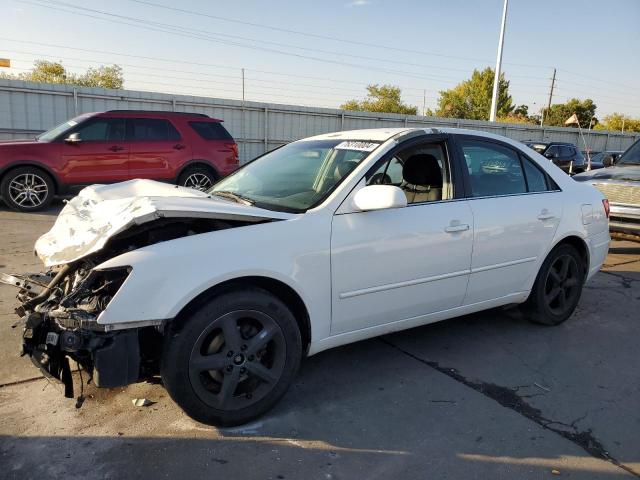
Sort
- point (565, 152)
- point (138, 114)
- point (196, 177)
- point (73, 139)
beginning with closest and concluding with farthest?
point (73, 139), point (138, 114), point (196, 177), point (565, 152)

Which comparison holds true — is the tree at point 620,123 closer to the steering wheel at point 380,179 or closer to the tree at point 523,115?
the tree at point 523,115

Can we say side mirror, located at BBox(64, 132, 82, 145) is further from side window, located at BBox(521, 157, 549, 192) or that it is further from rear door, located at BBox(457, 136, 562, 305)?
side window, located at BBox(521, 157, 549, 192)

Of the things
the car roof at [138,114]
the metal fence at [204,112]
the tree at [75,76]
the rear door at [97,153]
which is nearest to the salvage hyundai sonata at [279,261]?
the rear door at [97,153]

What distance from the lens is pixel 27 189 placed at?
933cm

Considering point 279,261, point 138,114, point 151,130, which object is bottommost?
→ point 279,261

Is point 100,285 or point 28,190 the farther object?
point 28,190

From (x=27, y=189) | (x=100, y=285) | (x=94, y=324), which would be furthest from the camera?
(x=27, y=189)

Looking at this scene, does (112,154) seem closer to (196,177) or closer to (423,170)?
(196,177)

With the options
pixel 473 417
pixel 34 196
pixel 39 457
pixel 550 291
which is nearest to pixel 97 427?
pixel 39 457

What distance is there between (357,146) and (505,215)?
1280 millimetres

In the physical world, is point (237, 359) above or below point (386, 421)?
above

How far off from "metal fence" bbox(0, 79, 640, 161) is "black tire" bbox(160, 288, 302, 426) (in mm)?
13605

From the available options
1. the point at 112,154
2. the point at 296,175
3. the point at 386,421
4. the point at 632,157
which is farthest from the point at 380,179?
the point at 112,154

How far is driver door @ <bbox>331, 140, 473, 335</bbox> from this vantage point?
3.19 meters
